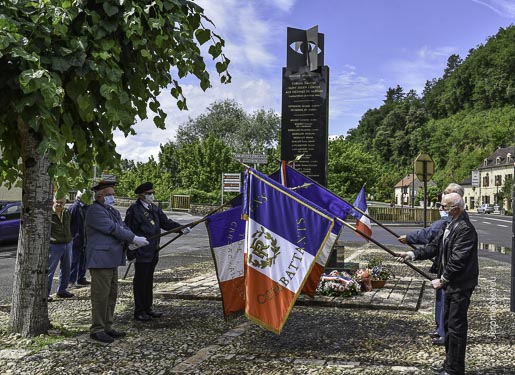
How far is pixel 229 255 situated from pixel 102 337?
5.84ft

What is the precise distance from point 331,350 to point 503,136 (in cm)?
12426

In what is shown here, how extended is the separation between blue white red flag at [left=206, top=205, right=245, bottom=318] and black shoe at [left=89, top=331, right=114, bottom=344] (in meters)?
1.34

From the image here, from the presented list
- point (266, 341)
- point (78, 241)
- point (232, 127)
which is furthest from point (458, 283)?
point (232, 127)

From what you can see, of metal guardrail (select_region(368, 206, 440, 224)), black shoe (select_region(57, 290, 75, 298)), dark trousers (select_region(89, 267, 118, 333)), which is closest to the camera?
dark trousers (select_region(89, 267, 118, 333))

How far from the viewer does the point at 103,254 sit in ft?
20.2

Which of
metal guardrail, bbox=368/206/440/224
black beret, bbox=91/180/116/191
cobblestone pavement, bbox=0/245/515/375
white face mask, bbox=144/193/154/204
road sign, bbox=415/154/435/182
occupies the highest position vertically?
road sign, bbox=415/154/435/182

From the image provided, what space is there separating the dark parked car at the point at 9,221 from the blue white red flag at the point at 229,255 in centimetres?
1257

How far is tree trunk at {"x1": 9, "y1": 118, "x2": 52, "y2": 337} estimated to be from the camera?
6.18m

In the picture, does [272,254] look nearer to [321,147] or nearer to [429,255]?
[429,255]

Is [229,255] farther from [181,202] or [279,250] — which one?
[181,202]

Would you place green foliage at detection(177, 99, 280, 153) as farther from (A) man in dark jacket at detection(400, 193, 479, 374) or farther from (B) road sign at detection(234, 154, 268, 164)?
(A) man in dark jacket at detection(400, 193, 479, 374)

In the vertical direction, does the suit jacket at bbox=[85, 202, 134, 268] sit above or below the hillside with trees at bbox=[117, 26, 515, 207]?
below

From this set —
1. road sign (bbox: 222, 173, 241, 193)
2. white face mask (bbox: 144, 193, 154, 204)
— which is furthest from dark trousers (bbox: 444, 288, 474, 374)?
road sign (bbox: 222, 173, 241, 193)

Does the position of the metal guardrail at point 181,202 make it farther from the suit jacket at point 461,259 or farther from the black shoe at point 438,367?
the suit jacket at point 461,259
